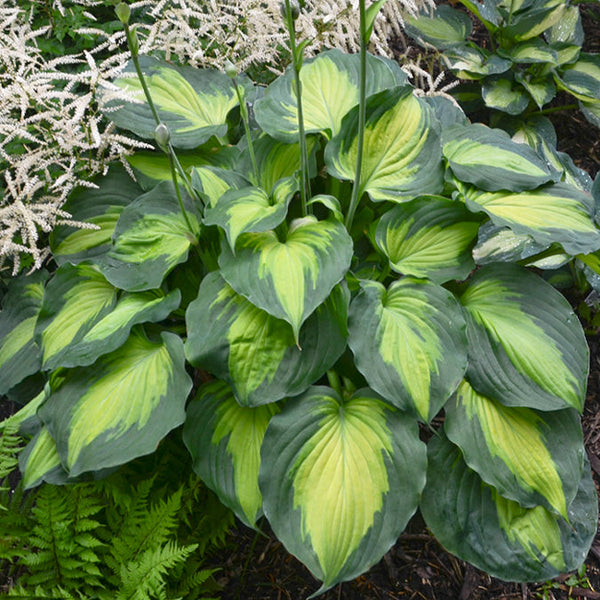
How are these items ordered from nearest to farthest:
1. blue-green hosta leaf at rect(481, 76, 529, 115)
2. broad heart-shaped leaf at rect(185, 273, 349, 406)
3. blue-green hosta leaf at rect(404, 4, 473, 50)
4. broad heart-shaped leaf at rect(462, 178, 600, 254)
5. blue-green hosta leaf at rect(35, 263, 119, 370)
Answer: broad heart-shaped leaf at rect(185, 273, 349, 406) → broad heart-shaped leaf at rect(462, 178, 600, 254) → blue-green hosta leaf at rect(35, 263, 119, 370) → blue-green hosta leaf at rect(481, 76, 529, 115) → blue-green hosta leaf at rect(404, 4, 473, 50)

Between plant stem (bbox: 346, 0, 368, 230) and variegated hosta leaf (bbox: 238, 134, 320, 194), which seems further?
variegated hosta leaf (bbox: 238, 134, 320, 194)

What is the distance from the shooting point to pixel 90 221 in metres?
2.17

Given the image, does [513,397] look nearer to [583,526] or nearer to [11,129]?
[583,526]

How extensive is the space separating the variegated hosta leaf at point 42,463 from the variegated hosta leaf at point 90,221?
26.5 inches

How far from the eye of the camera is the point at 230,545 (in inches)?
80.6

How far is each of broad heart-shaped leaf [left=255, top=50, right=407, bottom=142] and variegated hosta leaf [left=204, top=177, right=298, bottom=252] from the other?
0.96 ft

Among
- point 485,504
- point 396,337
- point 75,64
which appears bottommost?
point 485,504

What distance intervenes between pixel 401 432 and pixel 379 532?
267mm

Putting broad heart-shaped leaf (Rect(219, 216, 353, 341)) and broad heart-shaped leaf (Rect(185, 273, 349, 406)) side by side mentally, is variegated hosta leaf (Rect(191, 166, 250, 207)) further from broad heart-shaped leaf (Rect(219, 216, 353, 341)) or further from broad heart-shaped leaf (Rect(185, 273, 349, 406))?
broad heart-shaped leaf (Rect(185, 273, 349, 406))

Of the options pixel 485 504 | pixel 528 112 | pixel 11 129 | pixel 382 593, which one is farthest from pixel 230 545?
pixel 528 112

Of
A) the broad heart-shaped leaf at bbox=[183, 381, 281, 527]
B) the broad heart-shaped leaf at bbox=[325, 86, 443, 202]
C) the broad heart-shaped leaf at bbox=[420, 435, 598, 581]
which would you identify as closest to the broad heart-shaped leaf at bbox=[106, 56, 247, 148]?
the broad heart-shaped leaf at bbox=[325, 86, 443, 202]

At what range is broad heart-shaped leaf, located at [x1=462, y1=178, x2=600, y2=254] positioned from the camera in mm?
1773

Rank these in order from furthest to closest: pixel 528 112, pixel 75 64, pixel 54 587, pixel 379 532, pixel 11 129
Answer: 1. pixel 528 112
2. pixel 75 64
3. pixel 11 129
4. pixel 54 587
5. pixel 379 532

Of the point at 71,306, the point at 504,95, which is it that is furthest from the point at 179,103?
the point at 504,95
